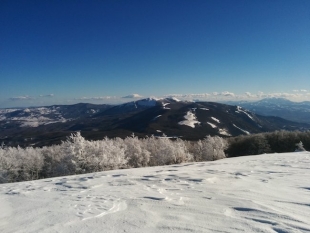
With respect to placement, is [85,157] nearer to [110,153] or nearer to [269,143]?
[110,153]

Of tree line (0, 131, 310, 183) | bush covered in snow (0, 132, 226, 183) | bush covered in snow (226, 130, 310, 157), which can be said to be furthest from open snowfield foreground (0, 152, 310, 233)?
bush covered in snow (226, 130, 310, 157)

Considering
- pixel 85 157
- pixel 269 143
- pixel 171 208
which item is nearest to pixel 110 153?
pixel 85 157

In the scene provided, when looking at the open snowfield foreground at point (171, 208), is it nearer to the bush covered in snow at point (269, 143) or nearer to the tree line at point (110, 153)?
the tree line at point (110, 153)

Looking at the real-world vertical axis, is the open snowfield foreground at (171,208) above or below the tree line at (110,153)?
above

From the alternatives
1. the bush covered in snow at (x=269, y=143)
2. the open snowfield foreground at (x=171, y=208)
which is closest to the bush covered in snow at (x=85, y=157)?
the bush covered in snow at (x=269, y=143)

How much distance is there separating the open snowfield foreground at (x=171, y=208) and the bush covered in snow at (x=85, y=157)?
3432 cm

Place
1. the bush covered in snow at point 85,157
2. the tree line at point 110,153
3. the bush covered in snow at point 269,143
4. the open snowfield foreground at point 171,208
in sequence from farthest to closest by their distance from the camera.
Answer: the bush covered in snow at point 269,143
the tree line at point 110,153
the bush covered in snow at point 85,157
the open snowfield foreground at point 171,208

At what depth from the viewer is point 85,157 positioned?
155 ft

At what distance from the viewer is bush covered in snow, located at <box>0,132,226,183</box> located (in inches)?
1854

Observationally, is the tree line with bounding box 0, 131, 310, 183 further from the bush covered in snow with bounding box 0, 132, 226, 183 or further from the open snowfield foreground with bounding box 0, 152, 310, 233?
the open snowfield foreground with bounding box 0, 152, 310, 233

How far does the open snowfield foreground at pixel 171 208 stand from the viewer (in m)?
6.98

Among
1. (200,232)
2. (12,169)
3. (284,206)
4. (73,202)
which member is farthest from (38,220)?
(12,169)

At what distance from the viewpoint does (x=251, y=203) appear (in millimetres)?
8703

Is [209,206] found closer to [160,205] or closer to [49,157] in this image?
[160,205]
